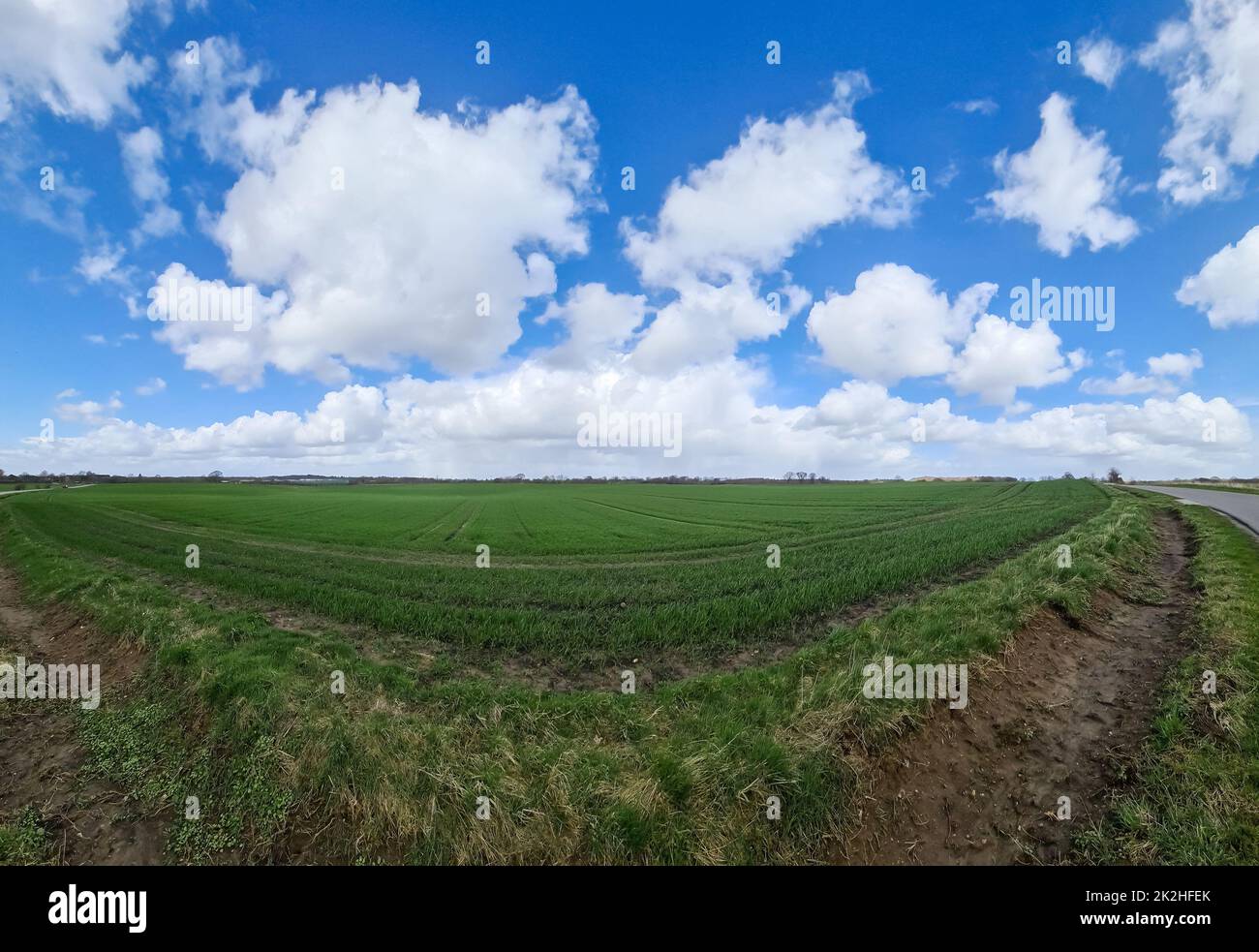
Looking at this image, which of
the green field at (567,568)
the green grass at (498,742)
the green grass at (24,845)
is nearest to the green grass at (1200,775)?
the green grass at (498,742)

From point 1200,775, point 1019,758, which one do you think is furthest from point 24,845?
point 1200,775

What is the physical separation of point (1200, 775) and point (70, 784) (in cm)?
1223

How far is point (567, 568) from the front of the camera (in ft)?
60.4

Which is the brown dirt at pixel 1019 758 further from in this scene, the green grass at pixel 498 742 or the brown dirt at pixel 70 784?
the brown dirt at pixel 70 784

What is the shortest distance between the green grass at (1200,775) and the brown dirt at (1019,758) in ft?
0.74

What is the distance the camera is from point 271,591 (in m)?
13.8

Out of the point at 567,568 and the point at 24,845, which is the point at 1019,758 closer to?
the point at 24,845

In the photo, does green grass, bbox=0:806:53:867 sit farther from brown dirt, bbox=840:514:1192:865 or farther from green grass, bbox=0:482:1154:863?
brown dirt, bbox=840:514:1192:865

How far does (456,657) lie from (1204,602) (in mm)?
14757

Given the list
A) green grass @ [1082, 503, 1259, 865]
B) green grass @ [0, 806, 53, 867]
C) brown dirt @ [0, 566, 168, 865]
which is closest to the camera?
green grass @ [1082, 503, 1259, 865]

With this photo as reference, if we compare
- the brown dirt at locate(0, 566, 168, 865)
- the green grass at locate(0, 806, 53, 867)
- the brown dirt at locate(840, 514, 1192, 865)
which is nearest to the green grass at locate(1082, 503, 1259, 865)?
the brown dirt at locate(840, 514, 1192, 865)

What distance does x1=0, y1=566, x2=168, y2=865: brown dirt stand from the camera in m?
4.76

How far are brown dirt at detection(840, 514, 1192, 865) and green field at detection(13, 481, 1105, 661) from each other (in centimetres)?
450

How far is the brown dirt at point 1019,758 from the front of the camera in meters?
4.29
